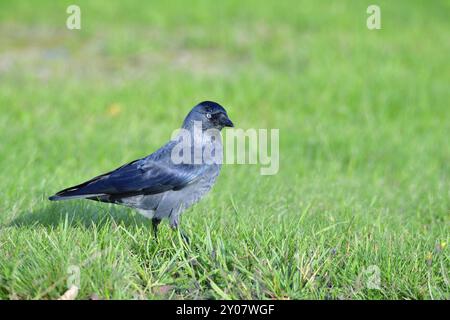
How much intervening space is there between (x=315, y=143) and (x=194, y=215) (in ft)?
11.1

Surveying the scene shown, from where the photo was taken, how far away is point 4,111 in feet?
27.7

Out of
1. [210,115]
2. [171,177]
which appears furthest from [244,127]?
[171,177]

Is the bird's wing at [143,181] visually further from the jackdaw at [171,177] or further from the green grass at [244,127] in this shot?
the green grass at [244,127]

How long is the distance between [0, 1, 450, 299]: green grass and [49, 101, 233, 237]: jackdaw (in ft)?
0.58

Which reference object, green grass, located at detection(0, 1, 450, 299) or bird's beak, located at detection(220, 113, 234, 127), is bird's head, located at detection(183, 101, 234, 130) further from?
green grass, located at detection(0, 1, 450, 299)

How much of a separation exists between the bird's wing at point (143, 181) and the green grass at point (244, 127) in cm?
23

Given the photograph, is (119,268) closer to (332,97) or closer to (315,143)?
(315,143)

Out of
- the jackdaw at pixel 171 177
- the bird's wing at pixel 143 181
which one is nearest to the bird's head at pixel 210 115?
the jackdaw at pixel 171 177

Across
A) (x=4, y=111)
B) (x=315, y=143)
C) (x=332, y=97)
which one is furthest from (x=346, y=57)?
(x=4, y=111)

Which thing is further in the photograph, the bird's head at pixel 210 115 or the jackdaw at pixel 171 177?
the bird's head at pixel 210 115

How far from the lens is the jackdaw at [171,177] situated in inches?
175

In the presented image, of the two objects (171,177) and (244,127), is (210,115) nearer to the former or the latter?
(171,177)

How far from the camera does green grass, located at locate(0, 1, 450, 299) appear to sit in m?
3.91
